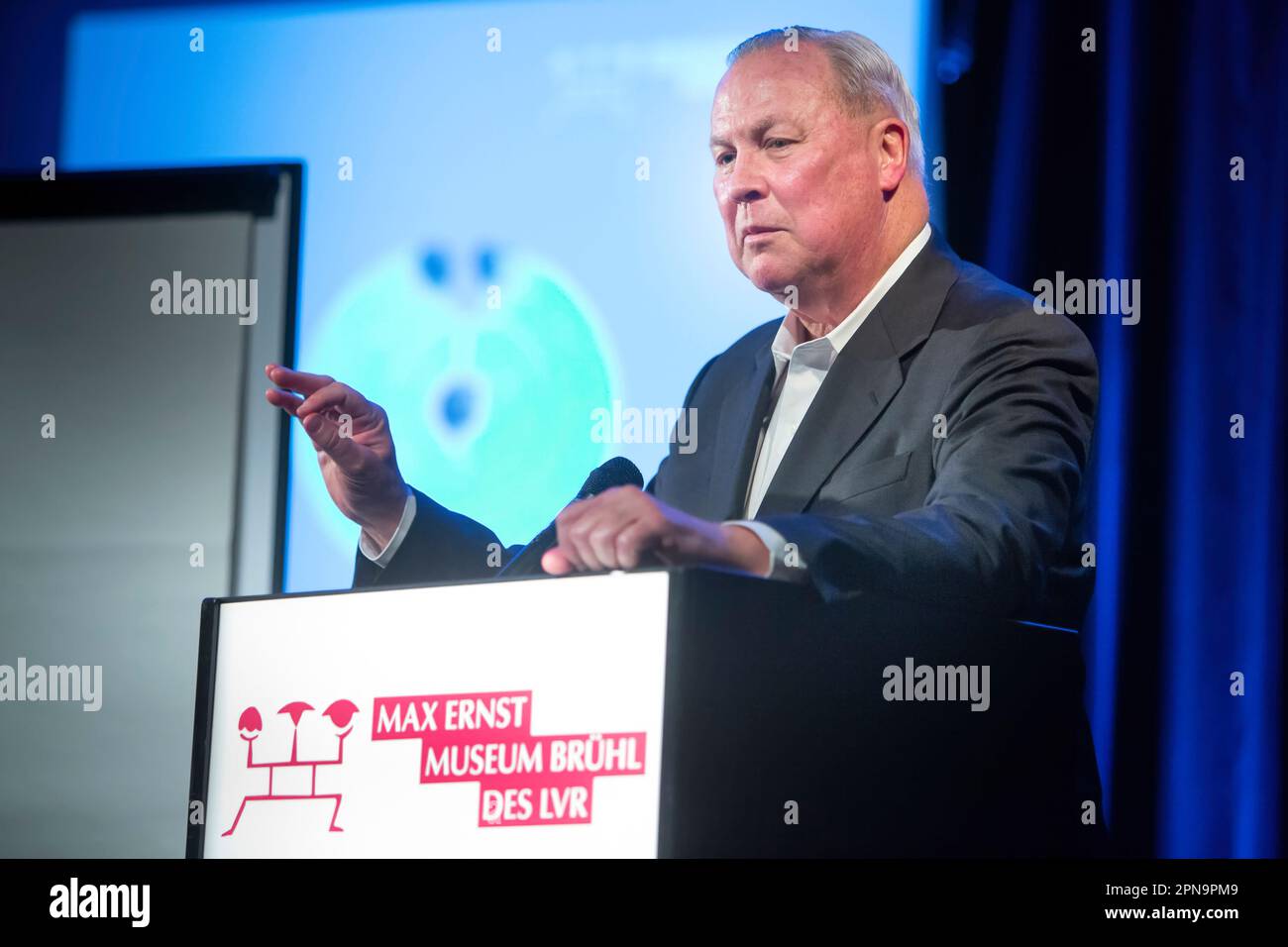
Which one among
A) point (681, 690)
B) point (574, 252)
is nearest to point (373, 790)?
point (681, 690)

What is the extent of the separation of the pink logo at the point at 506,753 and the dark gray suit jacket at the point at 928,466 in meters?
0.27

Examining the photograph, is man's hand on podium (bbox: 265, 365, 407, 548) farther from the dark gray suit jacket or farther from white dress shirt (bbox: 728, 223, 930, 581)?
white dress shirt (bbox: 728, 223, 930, 581)

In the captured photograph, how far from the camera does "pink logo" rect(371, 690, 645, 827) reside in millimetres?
1323

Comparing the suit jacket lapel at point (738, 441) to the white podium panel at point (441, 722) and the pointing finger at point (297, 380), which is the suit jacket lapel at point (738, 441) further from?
the white podium panel at point (441, 722)

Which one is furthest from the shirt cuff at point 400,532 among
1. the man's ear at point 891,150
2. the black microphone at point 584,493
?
the man's ear at point 891,150

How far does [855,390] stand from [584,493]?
19.0 inches

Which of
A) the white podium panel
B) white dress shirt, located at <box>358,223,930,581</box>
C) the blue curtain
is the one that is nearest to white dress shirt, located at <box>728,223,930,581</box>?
white dress shirt, located at <box>358,223,930,581</box>

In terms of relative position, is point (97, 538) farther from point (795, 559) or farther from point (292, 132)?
point (795, 559)

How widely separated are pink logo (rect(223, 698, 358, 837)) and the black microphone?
22 cm

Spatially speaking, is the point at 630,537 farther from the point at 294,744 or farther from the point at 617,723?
the point at 294,744

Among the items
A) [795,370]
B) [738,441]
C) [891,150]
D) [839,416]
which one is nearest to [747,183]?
[891,150]

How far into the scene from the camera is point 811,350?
2.25m

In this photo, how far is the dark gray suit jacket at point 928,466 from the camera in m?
1.56
